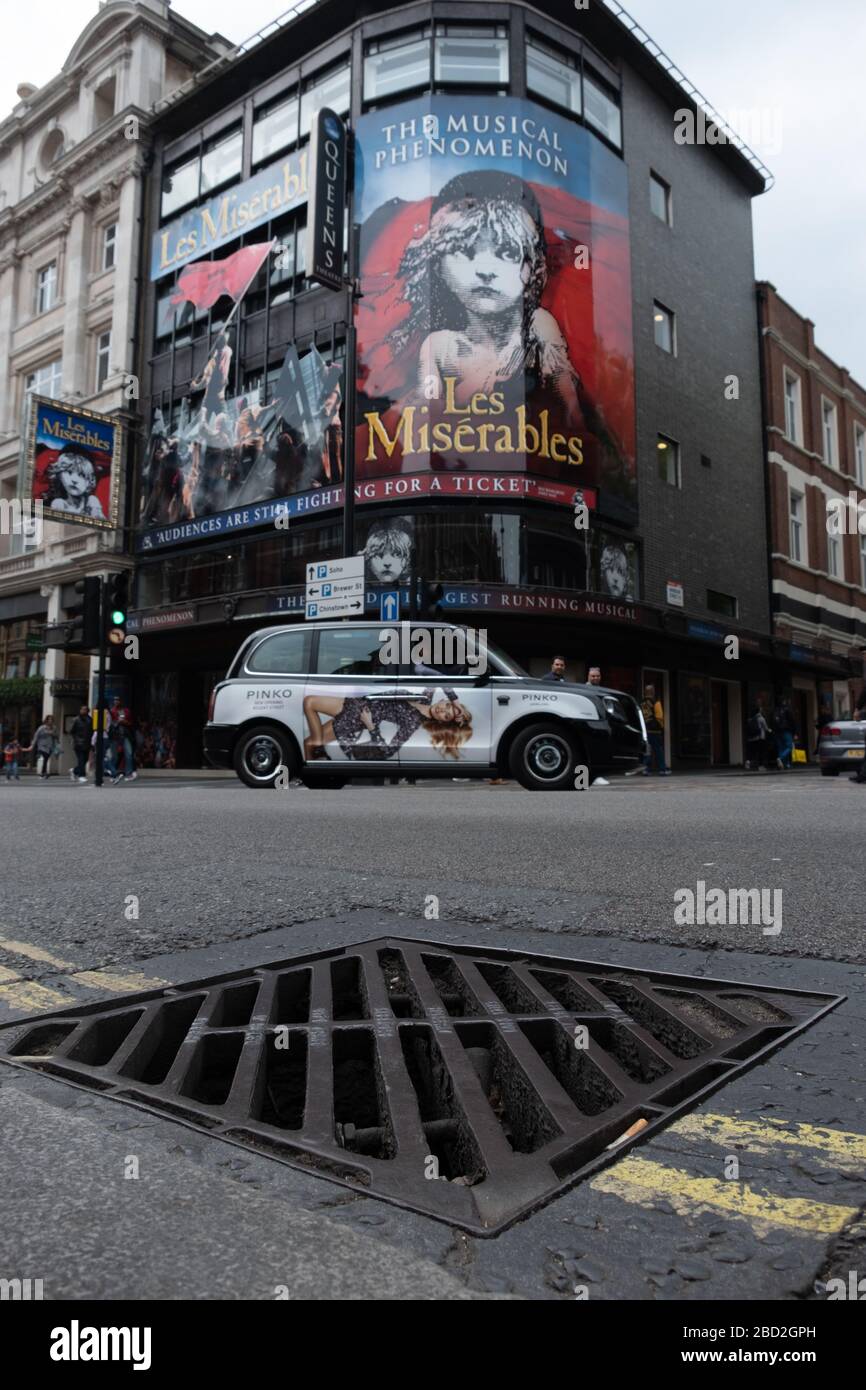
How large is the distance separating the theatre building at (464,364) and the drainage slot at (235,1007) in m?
16.6

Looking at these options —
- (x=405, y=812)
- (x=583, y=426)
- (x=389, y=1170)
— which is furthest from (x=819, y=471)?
(x=389, y=1170)

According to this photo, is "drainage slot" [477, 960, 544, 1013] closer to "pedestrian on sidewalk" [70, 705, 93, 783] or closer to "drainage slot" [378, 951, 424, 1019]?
"drainage slot" [378, 951, 424, 1019]

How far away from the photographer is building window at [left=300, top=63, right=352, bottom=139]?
954 inches

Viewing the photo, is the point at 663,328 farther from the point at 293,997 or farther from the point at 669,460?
the point at 293,997

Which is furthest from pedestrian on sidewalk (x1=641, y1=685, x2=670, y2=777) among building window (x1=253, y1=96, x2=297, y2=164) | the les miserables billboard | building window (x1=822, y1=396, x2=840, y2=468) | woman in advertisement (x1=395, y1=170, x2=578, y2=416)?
building window (x1=822, y1=396, x2=840, y2=468)

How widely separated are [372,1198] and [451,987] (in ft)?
3.87

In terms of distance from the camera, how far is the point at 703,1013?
2.07m

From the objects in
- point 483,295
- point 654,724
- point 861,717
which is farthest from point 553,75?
point 861,717

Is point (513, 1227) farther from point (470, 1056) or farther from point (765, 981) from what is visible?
point (765, 981)

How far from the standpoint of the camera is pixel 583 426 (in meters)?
22.4

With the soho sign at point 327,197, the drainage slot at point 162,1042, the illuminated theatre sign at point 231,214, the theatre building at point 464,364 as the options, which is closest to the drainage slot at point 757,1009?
the drainage slot at point 162,1042

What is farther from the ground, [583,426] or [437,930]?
[583,426]

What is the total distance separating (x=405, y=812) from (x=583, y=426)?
17211 millimetres

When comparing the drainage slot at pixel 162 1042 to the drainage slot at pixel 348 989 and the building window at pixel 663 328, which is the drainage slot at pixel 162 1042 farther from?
the building window at pixel 663 328
